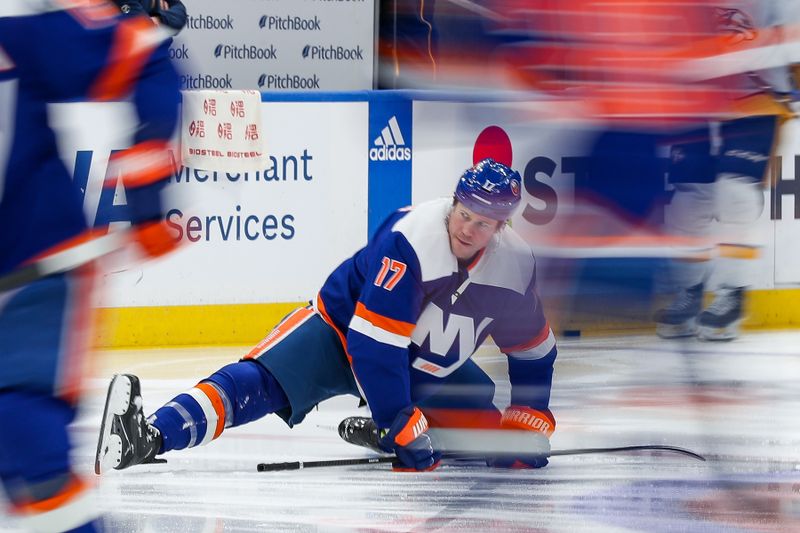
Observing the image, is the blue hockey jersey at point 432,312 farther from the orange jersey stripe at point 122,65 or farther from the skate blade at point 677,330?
the orange jersey stripe at point 122,65

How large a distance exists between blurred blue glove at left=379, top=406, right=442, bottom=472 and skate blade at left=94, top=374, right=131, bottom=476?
63 centimetres

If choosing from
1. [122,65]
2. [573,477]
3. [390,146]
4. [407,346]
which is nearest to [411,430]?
[407,346]

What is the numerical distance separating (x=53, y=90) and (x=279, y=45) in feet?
14.7

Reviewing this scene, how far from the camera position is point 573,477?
3.45 m

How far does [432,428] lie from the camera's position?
11.8 ft

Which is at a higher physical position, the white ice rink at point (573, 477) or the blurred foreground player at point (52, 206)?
the blurred foreground player at point (52, 206)

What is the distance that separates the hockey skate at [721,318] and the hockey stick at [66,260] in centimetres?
95

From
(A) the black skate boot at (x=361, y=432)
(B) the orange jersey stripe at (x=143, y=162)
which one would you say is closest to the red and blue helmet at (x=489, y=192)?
(A) the black skate boot at (x=361, y=432)

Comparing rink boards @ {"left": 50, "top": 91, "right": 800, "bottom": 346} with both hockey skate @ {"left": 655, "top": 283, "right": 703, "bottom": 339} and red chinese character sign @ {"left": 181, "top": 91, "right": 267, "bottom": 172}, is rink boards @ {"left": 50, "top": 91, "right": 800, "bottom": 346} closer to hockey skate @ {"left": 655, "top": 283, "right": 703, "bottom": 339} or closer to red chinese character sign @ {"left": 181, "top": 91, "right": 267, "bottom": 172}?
red chinese character sign @ {"left": 181, "top": 91, "right": 267, "bottom": 172}

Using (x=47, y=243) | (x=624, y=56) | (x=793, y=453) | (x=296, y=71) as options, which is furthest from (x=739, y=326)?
(x=296, y=71)

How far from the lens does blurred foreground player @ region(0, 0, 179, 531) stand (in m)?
2.03

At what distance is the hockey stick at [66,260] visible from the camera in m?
2.08

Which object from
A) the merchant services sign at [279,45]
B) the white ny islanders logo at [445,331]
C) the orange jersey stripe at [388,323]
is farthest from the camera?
the merchant services sign at [279,45]

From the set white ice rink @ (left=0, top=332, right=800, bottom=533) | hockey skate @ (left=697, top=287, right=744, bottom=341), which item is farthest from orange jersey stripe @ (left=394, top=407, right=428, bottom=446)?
hockey skate @ (left=697, top=287, right=744, bottom=341)
